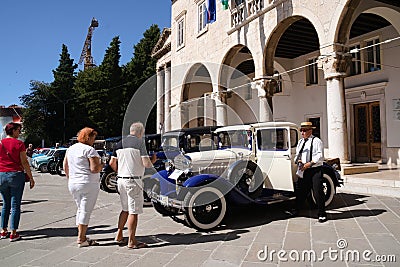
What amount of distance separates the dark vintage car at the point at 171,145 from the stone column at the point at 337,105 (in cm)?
374

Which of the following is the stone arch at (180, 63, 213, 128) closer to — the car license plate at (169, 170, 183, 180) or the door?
the door

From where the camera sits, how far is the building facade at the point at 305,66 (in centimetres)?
927

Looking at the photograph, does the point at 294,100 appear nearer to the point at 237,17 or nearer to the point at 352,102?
the point at 352,102

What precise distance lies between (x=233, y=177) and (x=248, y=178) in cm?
39

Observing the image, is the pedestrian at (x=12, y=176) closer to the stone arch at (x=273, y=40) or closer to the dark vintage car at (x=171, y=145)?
the dark vintage car at (x=171, y=145)

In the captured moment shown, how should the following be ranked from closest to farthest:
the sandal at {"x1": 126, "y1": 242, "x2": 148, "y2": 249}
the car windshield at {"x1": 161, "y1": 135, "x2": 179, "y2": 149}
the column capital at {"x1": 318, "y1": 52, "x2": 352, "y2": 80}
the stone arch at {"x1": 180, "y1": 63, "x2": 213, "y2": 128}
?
the sandal at {"x1": 126, "y1": 242, "x2": 148, "y2": 249}
the car windshield at {"x1": 161, "y1": 135, "x2": 179, "y2": 149}
the column capital at {"x1": 318, "y1": 52, "x2": 352, "y2": 80}
the stone arch at {"x1": 180, "y1": 63, "x2": 213, "y2": 128}

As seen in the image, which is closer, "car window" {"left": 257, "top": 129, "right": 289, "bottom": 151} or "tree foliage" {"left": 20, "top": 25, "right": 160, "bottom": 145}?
"car window" {"left": 257, "top": 129, "right": 289, "bottom": 151}

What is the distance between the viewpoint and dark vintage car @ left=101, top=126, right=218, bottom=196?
7.68 metres

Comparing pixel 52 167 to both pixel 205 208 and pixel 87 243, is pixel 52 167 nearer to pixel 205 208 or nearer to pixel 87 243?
pixel 87 243

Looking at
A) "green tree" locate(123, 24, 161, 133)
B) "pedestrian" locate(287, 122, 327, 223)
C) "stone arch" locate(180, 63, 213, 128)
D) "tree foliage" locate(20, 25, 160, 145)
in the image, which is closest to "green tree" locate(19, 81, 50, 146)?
"tree foliage" locate(20, 25, 160, 145)

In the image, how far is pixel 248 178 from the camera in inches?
228

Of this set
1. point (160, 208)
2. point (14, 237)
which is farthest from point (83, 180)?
point (160, 208)

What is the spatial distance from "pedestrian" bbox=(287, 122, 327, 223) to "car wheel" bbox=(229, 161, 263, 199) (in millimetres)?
727

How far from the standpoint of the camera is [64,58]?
46000 mm
